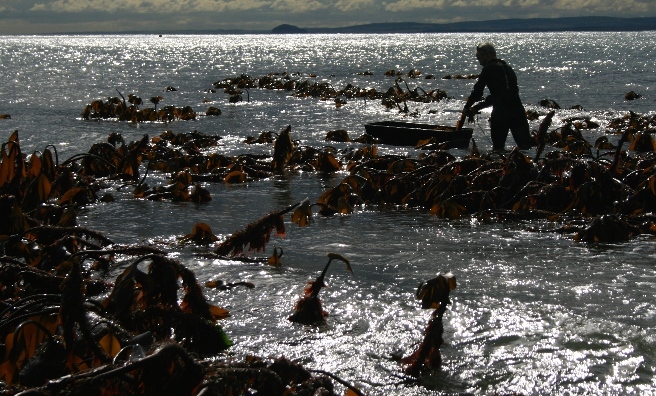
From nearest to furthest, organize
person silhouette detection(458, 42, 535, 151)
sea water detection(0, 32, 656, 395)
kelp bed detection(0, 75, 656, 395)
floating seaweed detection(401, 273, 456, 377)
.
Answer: kelp bed detection(0, 75, 656, 395), floating seaweed detection(401, 273, 456, 377), sea water detection(0, 32, 656, 395), person silhouette detection(458, 42, 535, 151)

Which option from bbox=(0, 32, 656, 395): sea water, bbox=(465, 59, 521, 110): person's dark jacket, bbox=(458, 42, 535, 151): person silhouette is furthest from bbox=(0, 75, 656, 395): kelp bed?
bbox=(465, 59, 521, 110): person's dark jacket

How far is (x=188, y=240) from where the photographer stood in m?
6.44

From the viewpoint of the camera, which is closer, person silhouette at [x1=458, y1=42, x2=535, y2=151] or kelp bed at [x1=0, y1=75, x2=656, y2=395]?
kelp bed at [x1=0, y1=75, x2=656, y2=395]

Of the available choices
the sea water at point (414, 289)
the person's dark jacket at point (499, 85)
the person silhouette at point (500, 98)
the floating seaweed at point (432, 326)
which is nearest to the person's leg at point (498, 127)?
the person silhouette at point (500, 98)

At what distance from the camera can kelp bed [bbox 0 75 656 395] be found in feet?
8.57

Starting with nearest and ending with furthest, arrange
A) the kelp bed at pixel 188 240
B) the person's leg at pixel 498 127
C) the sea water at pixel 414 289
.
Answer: the kelp bed at pixel 188 240, the sea water at pixel 414 289, the person's leg at pixel 498 127

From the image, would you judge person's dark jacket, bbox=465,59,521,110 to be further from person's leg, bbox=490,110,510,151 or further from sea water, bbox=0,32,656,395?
sea water, bbox=0,32,656,395

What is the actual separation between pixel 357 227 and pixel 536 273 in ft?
7.32

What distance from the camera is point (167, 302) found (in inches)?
124

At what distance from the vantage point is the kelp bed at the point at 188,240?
2.61 m

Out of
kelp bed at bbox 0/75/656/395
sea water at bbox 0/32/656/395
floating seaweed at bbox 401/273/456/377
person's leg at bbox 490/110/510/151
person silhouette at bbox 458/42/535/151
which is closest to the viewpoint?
kelp bed at bbox 0/75/656/395

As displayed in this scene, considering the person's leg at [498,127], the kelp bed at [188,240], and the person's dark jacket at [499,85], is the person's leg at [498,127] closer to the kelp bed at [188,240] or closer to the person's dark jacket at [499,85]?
the person's dark jacket at [499,85]

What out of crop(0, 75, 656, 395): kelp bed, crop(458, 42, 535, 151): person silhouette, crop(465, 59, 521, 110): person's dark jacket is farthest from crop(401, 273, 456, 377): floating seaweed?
crop(465, 59, 521, 110): person's dark jacket

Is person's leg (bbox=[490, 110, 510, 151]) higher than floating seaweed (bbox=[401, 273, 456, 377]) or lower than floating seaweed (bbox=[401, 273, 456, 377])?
lower
